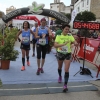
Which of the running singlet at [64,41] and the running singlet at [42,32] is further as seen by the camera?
the running singlet at [42,32]

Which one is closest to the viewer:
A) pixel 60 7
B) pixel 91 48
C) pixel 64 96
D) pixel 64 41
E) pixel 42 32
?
pixel 64 96

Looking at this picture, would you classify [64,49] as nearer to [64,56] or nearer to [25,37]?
[64,56]

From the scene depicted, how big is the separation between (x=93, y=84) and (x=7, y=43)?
318 centimetres

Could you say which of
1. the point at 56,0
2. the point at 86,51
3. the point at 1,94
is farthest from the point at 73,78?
the point at 56,0

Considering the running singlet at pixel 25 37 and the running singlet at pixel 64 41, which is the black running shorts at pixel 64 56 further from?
the running singlet at pixel 25 37

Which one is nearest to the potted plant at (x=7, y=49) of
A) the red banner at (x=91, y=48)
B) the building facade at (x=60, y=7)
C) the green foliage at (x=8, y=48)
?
the green foliage at (x=8, y=48)

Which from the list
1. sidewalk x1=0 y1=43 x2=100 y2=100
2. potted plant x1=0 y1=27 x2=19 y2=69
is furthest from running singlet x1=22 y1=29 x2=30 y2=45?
sidewalk x1=0 y1=43 x2=100 y2=100

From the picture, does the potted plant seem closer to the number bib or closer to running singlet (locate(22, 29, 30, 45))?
running singlet (locate(22, 29, 30, 45))

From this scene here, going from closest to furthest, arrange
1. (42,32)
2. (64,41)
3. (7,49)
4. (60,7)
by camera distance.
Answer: (64,41) → (42,32) → (7,49) → (60,7)

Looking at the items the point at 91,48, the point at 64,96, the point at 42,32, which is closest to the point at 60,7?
the point at 91,48

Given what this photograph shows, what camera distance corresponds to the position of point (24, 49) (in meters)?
7.20

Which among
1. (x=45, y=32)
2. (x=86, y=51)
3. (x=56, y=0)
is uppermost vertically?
(x=56, y=0)

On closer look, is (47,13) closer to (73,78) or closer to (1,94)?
(73,78)

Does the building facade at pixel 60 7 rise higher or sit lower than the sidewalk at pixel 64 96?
higher
